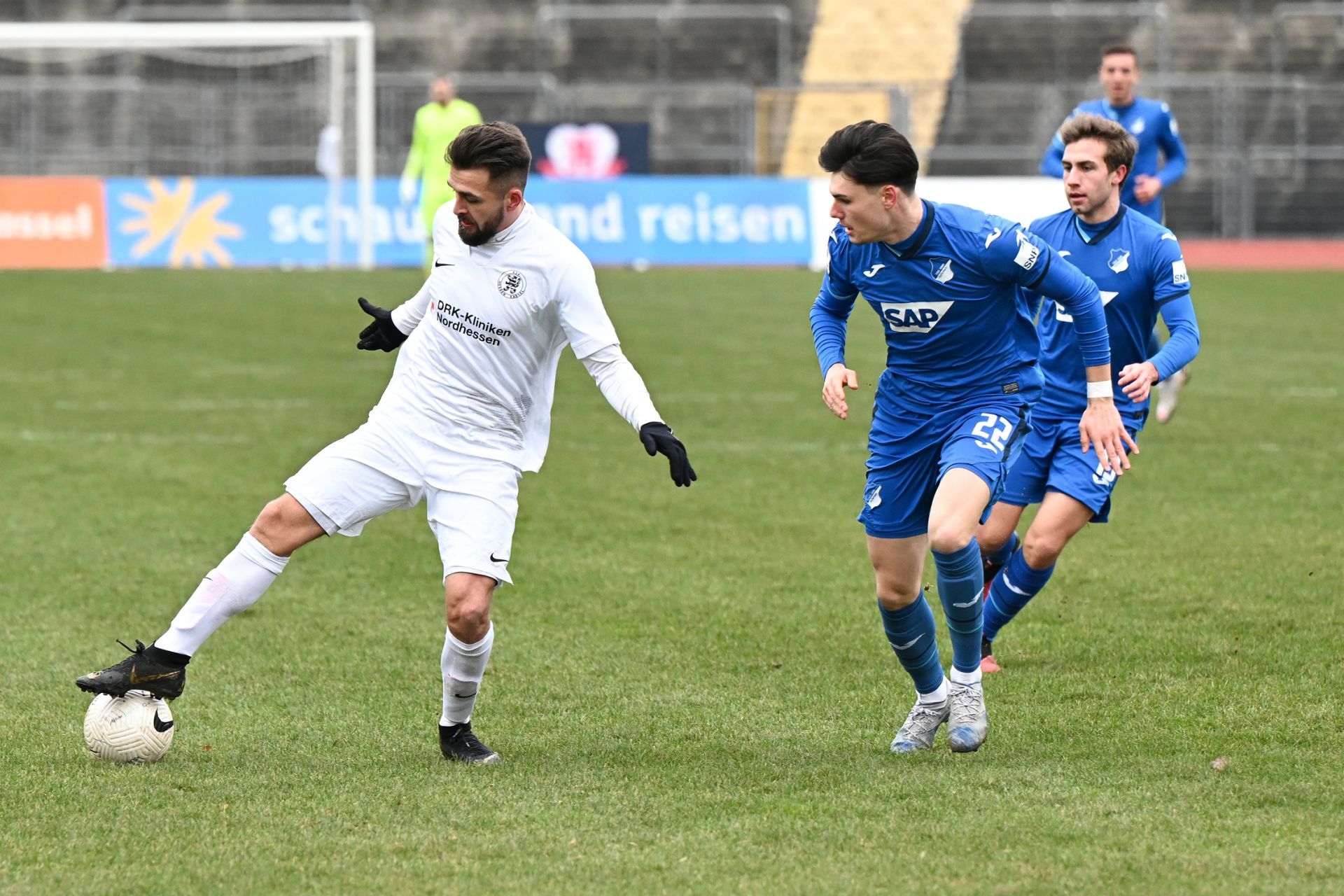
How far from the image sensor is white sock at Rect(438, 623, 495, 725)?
5.64 metres

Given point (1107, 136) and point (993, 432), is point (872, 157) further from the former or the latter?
point (1107, 136)

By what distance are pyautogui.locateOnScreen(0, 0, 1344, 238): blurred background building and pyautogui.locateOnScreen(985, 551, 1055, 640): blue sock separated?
23.5m

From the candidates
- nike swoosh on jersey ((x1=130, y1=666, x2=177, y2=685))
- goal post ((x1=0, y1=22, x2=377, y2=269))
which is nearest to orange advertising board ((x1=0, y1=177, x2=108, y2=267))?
goal post ((x1=0, y1=22, x2=377, y2=269))

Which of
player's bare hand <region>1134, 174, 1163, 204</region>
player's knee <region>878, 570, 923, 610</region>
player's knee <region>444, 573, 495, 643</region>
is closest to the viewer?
player's knee <region>444, 573, 495, 643</region>

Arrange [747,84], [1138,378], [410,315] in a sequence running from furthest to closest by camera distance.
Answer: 1. [747,84]
2. [1138,378]
3. [410,315]

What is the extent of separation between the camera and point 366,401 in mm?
14758

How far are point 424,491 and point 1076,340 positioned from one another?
2374mm

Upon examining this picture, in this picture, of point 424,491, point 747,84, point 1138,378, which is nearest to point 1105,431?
point 1138,378

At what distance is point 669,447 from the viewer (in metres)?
5.36

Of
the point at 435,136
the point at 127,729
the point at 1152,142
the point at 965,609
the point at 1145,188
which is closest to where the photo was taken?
the point at 127,729

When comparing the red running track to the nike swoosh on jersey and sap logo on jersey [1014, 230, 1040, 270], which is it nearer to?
sap logo on jersey [1014, 230, 1040, 270]

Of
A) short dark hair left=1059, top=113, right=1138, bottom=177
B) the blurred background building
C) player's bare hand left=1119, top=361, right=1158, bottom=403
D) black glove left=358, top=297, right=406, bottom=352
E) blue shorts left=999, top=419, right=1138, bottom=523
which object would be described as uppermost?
short dark hair left=1059, top=113, right=1138, bottom=177

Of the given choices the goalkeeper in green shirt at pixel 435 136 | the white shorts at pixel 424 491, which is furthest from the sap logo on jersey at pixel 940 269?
the goalkeeper in green shirt at pixel 435 136

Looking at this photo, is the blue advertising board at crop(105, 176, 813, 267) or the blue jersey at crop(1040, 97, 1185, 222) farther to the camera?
the blue advertising board at crop(105, 176, 813, 267)
